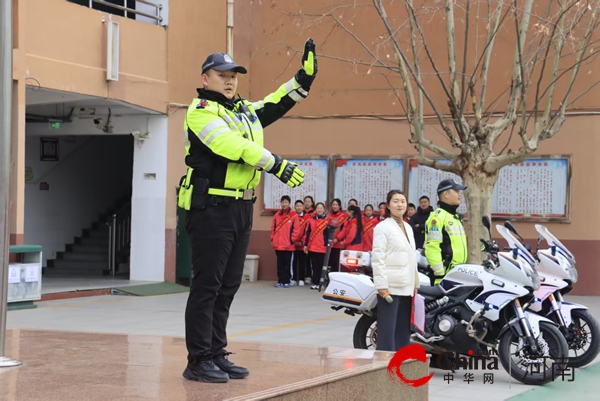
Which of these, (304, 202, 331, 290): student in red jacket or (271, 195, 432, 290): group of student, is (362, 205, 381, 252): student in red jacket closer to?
(271, 195, 432, 290): group of student

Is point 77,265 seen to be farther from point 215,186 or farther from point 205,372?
point 215,186

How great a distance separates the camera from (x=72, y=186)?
21516mm

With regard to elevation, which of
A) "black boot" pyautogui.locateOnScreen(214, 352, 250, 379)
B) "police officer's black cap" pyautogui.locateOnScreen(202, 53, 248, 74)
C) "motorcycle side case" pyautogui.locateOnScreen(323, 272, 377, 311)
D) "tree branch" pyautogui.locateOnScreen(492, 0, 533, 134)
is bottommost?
"black boot" pyautogui.locateOnScreen(214, 352, 250, 379)

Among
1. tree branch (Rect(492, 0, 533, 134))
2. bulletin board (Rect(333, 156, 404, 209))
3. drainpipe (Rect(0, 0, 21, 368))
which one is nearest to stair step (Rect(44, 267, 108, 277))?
bulletin board (Rect(333, 156, 404, 209))

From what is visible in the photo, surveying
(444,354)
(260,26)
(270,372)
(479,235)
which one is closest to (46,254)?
(260,26)

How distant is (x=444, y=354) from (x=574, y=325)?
4.31 feet

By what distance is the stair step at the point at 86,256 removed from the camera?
68.8 ft

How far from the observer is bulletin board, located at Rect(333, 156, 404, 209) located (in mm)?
19422

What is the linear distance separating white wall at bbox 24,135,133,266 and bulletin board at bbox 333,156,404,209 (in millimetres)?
5971

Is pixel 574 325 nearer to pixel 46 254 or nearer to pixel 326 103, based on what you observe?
pixel 326 103

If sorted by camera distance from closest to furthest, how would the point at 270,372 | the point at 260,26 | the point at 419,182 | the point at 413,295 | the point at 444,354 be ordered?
the point at 270,372 → the point at 413,295 → the point at 444,354 → the point at 419,182 → the point at 260,26

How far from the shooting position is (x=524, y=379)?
8812 millimetres

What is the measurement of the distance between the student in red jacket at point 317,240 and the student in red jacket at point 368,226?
0.77 metres

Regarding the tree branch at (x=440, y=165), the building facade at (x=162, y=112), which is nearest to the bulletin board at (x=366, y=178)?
the building facade at (x=162, y=112)
